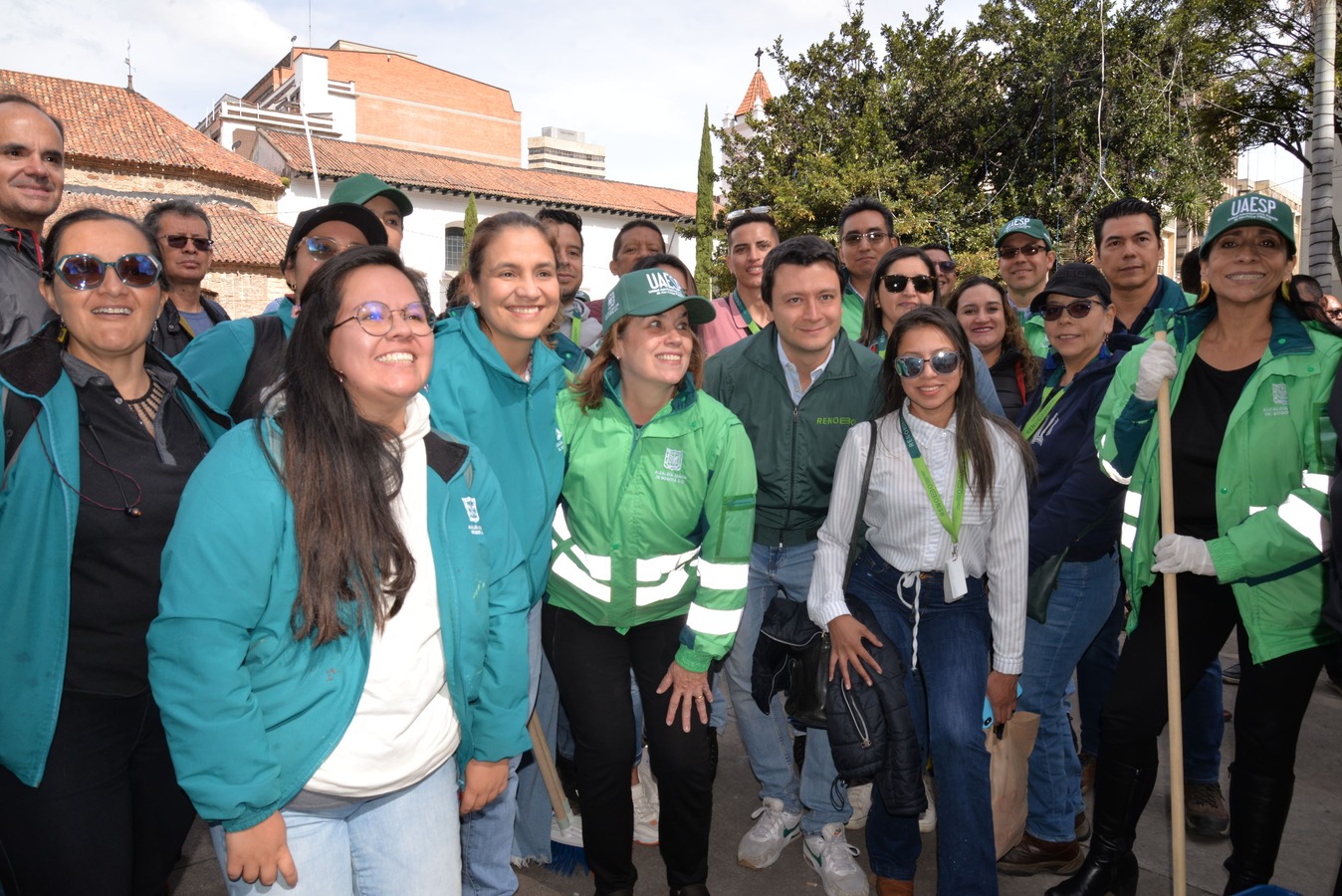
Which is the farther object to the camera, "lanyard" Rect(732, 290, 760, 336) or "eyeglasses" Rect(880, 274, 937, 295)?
"lanyard" Rect(732, 290, 760, 336)

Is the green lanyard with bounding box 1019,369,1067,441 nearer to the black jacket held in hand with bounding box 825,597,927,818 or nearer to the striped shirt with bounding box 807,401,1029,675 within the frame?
the striped shirt with bounding box 807,401,1029,675

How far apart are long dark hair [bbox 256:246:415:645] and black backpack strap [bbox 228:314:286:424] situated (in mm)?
872

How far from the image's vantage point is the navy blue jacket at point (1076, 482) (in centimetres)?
370

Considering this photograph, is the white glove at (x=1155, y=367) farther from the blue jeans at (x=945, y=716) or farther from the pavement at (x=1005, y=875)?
the pavement at (x=1005, y=875)

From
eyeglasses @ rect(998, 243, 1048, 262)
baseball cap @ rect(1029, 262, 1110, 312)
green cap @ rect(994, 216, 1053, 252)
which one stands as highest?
green cap @ rect(994, 216, 1053, 252)

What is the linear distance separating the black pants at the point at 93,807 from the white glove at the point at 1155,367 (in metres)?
3.63

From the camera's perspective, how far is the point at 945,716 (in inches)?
130

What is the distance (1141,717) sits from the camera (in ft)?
11.1

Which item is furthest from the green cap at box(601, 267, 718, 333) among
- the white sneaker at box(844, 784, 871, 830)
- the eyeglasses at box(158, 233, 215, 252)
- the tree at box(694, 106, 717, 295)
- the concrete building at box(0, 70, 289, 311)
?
the concrete building at box(0, 70, 289, 311)

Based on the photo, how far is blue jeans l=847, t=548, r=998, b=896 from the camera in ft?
10.6

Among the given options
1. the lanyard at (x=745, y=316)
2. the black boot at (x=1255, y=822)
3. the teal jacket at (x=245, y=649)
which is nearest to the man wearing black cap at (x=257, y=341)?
the teal jacket at (x=245, y=649)

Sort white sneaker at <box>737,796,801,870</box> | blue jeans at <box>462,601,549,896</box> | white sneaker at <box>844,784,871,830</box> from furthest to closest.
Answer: white sneaker at <box>844,784,871,830</box> → white sneaker at <box>737,796,801,870</box> → blue jeans at <box>462,601,549,896</box>

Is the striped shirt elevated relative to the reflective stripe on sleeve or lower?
elevated

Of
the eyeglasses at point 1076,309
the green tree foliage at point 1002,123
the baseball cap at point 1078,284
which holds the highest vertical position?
the green tree foliage at point 1002,123
